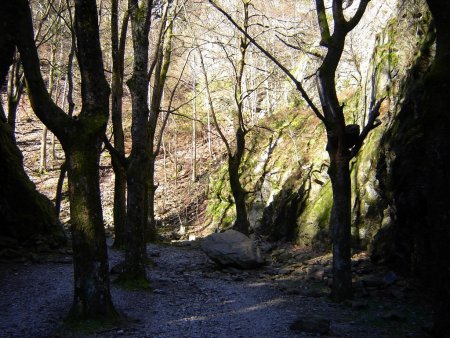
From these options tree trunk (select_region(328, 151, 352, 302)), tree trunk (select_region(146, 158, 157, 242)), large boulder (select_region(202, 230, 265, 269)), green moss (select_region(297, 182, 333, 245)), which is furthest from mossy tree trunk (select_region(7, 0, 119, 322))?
green moss (select_region(297, 182, 333, 245))

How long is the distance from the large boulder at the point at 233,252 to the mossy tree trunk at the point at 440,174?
20.5 ft

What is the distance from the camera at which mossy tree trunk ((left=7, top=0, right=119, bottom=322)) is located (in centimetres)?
552

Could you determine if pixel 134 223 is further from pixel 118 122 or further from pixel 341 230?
pixel 118 122

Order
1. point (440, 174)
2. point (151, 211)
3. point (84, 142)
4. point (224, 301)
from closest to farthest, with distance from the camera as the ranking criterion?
point (440, 174)
point (84, 142)
point (224, 301)
point (151, 211)

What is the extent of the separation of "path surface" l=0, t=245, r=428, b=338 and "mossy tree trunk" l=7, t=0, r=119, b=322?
553mm

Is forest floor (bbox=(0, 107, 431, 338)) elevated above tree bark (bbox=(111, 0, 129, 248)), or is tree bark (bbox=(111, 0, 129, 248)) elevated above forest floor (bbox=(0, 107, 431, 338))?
tree bark (bbox=(111, 0, 129, 248))

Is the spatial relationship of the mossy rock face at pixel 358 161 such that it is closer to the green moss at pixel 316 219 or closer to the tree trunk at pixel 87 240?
the green moss at pixel 316 219

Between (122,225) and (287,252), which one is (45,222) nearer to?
→ (122,225)

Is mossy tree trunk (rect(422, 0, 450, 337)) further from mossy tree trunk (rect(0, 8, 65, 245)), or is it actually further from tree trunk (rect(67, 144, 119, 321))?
mossy tree trunk (rect(0, 8, 65, 245))

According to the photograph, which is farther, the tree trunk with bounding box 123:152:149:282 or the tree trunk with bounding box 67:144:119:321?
the tree trunk with bounding box 123:152:149:282

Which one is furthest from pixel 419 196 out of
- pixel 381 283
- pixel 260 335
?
pixel 260 335

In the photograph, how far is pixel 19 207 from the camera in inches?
405

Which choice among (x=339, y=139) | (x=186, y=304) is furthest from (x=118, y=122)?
(x=339, y=139)

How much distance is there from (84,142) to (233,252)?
20.0ft
